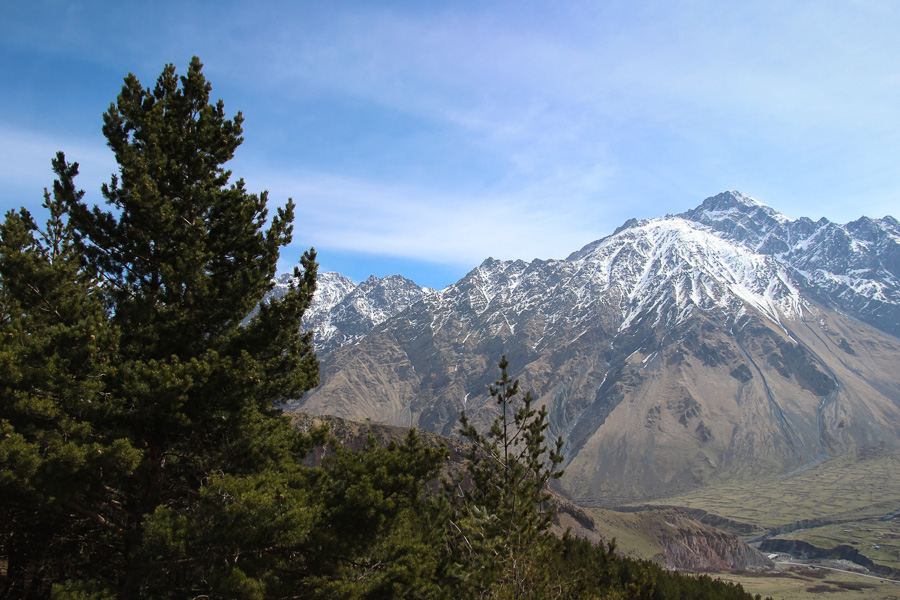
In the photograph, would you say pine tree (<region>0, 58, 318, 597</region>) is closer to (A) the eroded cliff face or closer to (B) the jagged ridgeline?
(B) the jagged ridgeline

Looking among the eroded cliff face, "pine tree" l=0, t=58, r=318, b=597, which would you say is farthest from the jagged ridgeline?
the eroded cliff face

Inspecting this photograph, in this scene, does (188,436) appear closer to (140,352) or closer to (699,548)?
(140,352)

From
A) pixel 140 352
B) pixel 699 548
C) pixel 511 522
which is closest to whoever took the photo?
pixel 511 522

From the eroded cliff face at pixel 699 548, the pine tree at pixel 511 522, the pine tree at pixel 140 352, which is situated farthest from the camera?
the eroded cliff face at pixel 699 548

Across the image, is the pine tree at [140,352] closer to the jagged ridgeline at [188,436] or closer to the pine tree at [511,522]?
the jagged ridgeline at [188,436]

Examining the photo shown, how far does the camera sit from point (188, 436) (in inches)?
502

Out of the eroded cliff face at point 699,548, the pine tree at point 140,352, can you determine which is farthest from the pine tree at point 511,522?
the eroded cliff face at point 699,548

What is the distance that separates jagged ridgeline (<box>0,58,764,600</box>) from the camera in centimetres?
1062

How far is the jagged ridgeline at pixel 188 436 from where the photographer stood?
10625 mm

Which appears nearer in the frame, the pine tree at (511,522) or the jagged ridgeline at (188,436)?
the jagged ridgeline at (188,436)

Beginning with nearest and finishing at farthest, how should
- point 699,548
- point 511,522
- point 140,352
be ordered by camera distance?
point 511,522 < point 140,352 < point 699,548

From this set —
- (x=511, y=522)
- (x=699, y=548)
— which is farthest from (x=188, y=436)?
(x=699, y=548)

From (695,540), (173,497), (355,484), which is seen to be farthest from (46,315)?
(695,540)

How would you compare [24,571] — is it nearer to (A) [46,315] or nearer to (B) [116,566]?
(B) [116,566]
